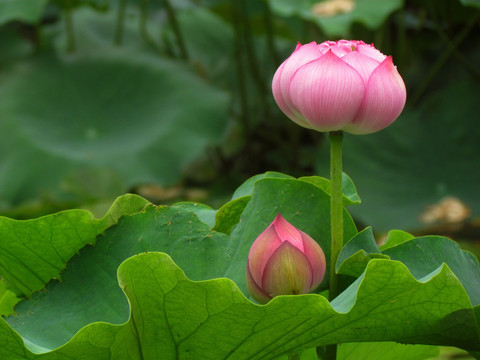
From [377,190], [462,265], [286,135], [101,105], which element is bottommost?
[286,135]

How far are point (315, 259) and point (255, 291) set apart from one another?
5 cm

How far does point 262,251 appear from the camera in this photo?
0.51m

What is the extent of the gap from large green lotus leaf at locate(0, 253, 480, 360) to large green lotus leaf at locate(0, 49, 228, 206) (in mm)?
1614

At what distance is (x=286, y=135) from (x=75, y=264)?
2.58 meters

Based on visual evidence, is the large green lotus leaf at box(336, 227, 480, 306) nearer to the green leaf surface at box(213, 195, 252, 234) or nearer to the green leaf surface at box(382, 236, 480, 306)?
the green leaf surface at box(382, 236, 480, 306)

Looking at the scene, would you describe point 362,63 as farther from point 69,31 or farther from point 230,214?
point 69,31

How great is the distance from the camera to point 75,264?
1.90 feet

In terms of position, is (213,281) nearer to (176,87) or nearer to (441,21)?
(176,87)

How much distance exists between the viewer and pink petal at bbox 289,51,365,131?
481mm

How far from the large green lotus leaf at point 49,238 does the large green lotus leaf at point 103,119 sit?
1.50 metres

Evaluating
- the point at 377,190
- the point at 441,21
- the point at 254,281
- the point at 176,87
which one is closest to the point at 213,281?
the point at 254,281

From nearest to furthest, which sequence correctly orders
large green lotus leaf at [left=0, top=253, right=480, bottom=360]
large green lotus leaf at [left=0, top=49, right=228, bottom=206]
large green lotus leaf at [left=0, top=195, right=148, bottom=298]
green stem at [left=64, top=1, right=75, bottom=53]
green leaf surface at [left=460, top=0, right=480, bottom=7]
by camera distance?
large green lotus leaf at [left=0, top=253, right=480, bottom=360] < large green lotus leaf at [left=0, top=195, right=148, bottom=298] < green leaf surface at [left=460, top=0, right=480, bottom=7] < large green lotus leaf at [left=0, top=49, right=228, bottom=206] < green stem at [left=64, top=1, right=75, bottom=53]

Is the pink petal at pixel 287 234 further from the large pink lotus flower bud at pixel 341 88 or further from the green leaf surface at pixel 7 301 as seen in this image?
the green leaf surface at pixel 7 301

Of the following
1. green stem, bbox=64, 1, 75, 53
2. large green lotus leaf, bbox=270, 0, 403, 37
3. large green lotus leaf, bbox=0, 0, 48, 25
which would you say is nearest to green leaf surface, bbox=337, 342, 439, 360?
large green lotus leaf, bbox=270, 0, 403, 37
